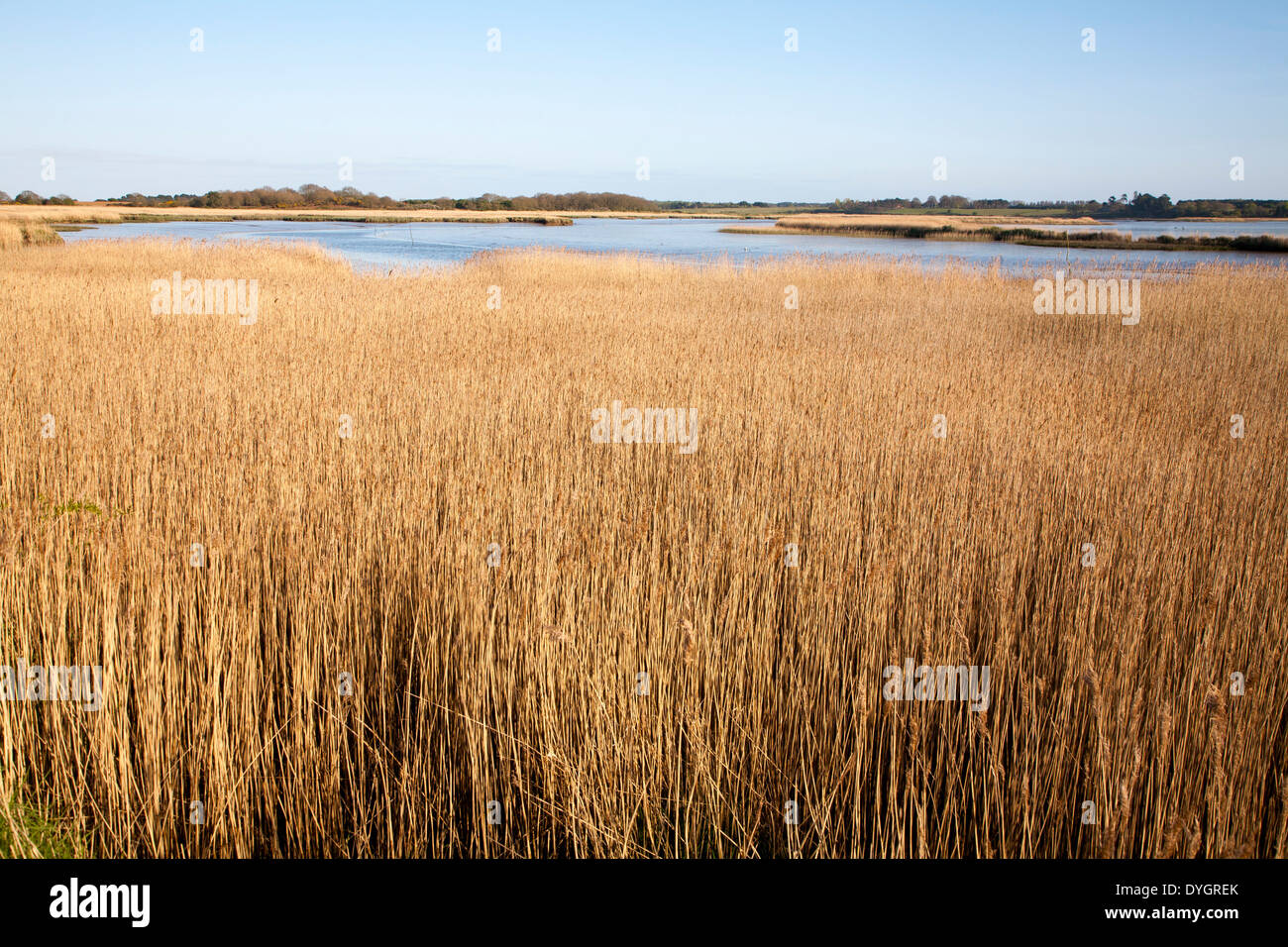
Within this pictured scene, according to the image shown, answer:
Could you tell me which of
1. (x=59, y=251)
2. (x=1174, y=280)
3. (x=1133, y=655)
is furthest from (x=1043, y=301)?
(x=59, y=251)

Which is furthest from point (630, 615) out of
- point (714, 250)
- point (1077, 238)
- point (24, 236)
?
point (1077, 238)

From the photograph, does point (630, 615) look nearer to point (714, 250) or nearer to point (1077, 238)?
point (714, 250)

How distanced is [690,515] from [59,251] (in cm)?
2072

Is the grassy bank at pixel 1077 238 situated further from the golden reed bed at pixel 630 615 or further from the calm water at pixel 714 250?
the golden reed bed at pixel 630 615

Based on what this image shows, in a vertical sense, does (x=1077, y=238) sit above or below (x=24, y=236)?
above

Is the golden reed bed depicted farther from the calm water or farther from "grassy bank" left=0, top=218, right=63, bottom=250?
"grassy bank" left=0, top=218, right=63, bottom=250

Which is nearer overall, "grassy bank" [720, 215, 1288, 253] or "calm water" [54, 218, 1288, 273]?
"calm water" [54, 218, 1288, 273]

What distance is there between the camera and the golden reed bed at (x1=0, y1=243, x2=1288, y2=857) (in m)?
2.37

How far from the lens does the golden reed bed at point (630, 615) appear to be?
2.37 m

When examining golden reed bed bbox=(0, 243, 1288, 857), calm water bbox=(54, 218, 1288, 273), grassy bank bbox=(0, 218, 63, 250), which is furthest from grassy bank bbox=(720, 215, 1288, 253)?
grassy bank bbox=(0, 218, 63, 250)

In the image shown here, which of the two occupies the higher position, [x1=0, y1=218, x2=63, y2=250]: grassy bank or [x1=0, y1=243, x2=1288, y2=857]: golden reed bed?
[x1=0, y1=218, x2=63, y2=250]: grassy bank

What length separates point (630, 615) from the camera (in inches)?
114

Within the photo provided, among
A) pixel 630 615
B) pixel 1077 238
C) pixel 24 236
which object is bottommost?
pixel 630 615

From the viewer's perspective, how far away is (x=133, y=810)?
2.37 metres
